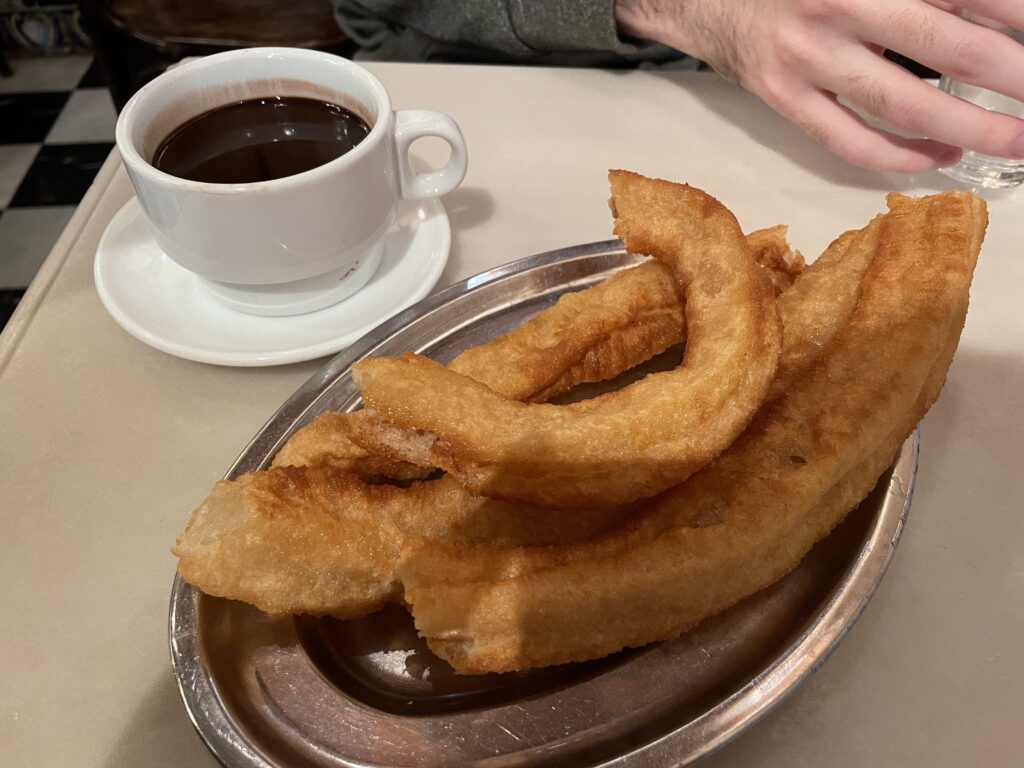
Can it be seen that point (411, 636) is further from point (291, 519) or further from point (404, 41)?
point (404, 41)

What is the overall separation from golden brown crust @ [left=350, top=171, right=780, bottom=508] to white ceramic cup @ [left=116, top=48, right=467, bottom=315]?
0.82 ft

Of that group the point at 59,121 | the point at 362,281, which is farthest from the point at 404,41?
the point at 59,121

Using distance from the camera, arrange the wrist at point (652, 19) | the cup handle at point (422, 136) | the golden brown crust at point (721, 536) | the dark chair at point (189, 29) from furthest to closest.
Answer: the dark chair at point (189, 29) → the wrist at point (652, 19) → the cup handle at point (422, 136) → the golden brown crust at point (721, 536)

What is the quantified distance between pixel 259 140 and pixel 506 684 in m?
0.60

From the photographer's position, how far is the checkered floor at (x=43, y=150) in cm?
197

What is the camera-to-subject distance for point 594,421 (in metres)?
0.52

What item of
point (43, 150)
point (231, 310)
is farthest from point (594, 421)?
point (43, 150)

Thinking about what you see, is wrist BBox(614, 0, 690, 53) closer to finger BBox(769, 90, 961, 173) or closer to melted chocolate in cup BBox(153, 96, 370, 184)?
finger BBox(769, 90, 961, 173)

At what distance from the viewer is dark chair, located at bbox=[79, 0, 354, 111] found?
1641 millimetres

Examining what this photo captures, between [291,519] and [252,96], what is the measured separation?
21.6 inches

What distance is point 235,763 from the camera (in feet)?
1.56

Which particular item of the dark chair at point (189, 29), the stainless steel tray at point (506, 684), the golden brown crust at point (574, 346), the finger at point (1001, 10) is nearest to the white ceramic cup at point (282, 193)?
the golden brown crust at point (574, 346)

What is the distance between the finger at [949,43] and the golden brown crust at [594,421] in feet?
1.58

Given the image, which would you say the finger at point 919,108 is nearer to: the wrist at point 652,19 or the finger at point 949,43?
the finger at point 949,43
